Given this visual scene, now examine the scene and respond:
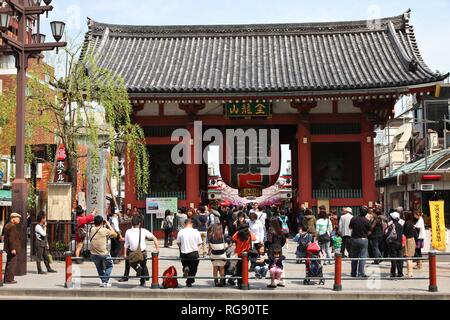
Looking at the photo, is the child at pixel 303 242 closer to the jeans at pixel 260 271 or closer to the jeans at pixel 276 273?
the jeans at pixel 260 271

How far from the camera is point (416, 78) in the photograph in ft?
79.7

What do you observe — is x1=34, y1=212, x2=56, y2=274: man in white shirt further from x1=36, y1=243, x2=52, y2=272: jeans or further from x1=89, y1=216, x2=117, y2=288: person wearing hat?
x1=89, y1=216, x2=117, y2=288: person wearing hat

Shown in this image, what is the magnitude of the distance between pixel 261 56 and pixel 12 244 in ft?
62.2

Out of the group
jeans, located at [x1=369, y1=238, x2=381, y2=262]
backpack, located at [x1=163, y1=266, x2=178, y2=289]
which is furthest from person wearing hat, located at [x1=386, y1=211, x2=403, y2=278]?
backpack, located at [x1=163, y1=266, x2=178, y2=289]

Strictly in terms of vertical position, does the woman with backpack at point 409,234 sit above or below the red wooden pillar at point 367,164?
below

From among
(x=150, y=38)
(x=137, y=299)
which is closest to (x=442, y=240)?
(x=137, y=299)

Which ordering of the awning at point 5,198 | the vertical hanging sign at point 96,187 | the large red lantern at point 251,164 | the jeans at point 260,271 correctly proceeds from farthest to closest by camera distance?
the awning at point 5,198 < the large red lantern at point 251,164 < the vertical hanging sign at point 96,187 < the jeans at point 260,271

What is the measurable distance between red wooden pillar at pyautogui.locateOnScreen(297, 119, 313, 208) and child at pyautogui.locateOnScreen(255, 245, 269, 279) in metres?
11.2

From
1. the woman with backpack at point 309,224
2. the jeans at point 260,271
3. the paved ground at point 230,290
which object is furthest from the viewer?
the woman with backpack at point 309,224

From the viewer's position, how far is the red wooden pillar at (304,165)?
2530cm

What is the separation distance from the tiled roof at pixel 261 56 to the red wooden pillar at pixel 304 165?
2.22 metres

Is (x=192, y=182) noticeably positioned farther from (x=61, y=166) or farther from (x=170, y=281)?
(x=170, y=281)

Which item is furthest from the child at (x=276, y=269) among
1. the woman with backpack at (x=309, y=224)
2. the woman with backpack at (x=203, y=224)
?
the woman with backpack at (x=203, y=224)

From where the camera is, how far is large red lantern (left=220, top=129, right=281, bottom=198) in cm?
2756
